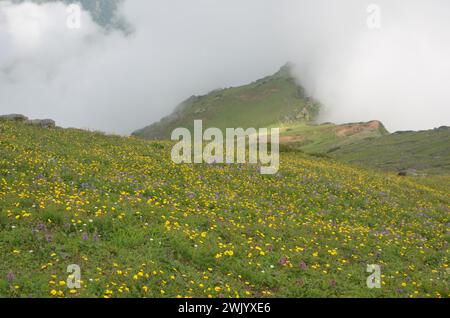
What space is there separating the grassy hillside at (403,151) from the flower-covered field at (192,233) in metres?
85.2

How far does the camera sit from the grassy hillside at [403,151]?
4274 inches

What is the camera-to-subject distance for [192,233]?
45.2ft

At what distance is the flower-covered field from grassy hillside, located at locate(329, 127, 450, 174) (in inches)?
3356

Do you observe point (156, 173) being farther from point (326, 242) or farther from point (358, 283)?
point (358, 283)

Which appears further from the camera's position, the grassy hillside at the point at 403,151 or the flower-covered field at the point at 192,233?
the grassy hillside at the point at 403,151

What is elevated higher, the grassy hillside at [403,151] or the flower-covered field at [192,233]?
the grassy hillside at [403,151]

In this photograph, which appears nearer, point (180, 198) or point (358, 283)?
point (358, 283)

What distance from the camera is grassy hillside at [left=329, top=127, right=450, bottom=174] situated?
109 meters

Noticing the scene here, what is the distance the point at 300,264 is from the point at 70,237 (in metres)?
7.06

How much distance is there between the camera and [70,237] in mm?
12000

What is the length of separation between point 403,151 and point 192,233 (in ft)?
459
